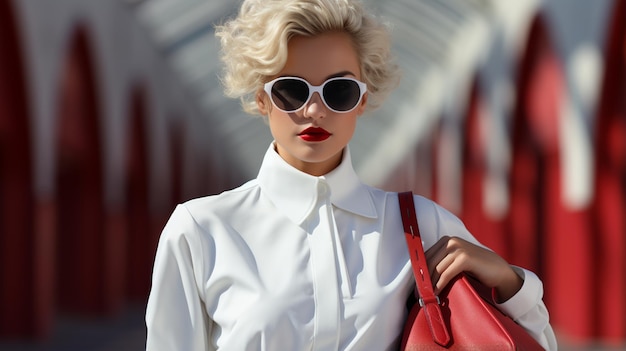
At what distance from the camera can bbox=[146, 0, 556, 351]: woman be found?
2.38 meters

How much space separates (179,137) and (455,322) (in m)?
29.8

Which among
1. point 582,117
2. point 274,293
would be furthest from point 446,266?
point 582,117

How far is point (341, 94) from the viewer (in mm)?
2438

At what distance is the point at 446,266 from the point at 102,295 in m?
17.6

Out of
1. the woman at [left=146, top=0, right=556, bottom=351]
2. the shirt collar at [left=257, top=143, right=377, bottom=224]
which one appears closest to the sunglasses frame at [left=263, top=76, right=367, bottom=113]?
the woman at [left=146, top=0, right=556, bottom=351]

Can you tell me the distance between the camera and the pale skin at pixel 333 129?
2.43 m

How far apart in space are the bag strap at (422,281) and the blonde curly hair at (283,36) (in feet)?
1.25

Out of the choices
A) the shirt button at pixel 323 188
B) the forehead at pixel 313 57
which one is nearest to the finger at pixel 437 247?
the shirt button at pixel 323 188

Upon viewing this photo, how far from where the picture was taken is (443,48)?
83.6 ft

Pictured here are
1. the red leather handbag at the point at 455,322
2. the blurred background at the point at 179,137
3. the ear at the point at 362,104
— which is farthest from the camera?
the blurred background at the point at 179,137

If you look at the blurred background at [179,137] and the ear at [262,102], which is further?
the blurred background at [179,137]

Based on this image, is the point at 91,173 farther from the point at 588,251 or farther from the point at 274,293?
the point at 274,293

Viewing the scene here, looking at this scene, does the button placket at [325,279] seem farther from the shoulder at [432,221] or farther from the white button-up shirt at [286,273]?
the shoulder at [432,221]

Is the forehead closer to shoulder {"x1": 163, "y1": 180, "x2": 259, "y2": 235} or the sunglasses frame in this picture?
the sunglasses frame
